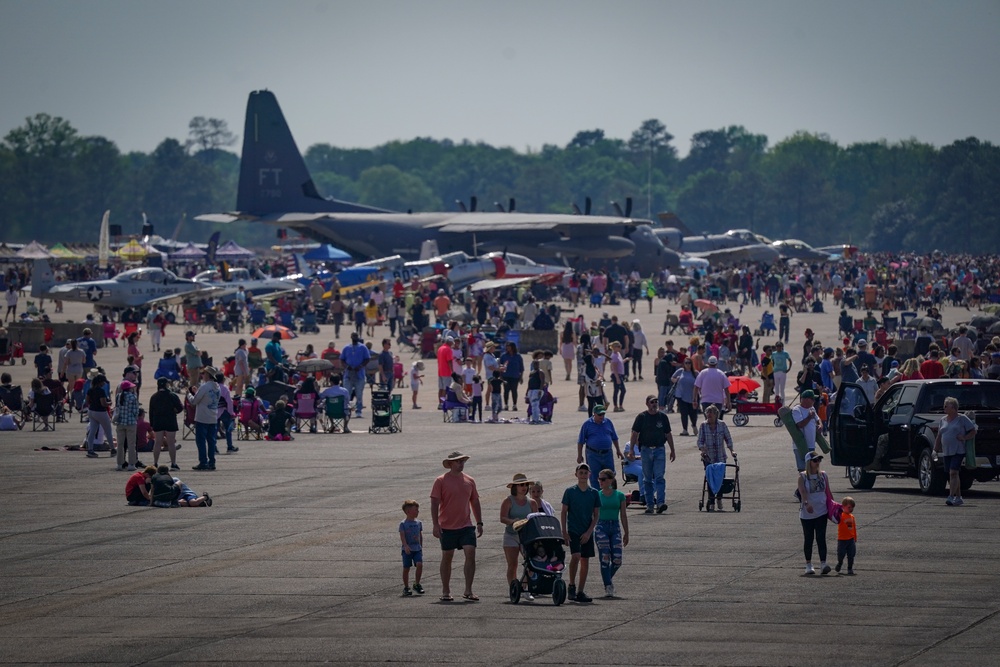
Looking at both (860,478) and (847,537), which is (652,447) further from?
(847,537)

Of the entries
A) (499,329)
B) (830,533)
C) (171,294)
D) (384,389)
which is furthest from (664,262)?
(830,533)

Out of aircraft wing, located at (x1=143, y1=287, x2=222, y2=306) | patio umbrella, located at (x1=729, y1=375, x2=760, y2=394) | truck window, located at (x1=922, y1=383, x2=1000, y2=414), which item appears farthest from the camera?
aircraft wing, located at (x1=143, y1=287, x2=222, y2=306)

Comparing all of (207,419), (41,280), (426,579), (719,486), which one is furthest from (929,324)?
(41,280)

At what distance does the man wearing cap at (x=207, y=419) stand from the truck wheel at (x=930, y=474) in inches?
398

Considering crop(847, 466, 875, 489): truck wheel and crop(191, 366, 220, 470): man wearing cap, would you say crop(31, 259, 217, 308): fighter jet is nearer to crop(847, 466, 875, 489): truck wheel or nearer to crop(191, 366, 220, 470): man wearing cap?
crop(191, 366, 220, 470): man wearing cap

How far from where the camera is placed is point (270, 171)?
8319 centimetres

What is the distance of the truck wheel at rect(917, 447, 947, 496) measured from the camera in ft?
69.9

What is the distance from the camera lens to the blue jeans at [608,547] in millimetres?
14945

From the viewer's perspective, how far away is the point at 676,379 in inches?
1180

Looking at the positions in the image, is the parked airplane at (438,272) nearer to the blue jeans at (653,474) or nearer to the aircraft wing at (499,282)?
the aircraft wing at (499,282)

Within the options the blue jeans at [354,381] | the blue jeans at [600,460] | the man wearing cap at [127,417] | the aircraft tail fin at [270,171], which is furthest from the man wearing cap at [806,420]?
the aircraft tail fin at [270,171]

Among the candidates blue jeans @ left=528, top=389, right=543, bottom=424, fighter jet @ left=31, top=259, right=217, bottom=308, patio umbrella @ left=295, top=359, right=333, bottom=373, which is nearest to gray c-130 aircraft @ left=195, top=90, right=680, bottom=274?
fighter jet @ left=31, top=259, right=217, bottom=308

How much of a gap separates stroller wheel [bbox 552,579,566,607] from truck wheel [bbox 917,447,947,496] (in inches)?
330

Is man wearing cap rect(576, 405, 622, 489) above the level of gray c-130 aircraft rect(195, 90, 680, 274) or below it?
below
